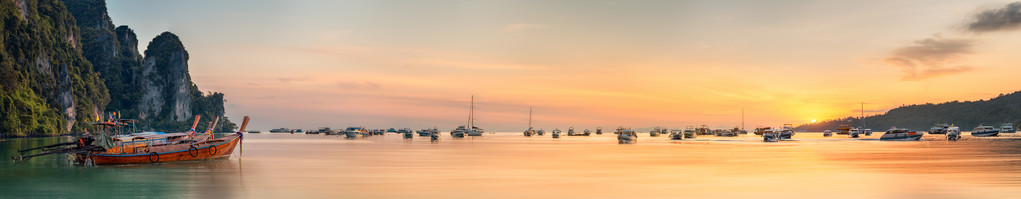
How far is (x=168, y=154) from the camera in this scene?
48062mm

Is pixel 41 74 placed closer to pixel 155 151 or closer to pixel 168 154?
pixel 168 154

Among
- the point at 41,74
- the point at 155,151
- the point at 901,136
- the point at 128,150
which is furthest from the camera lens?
the point at 41,74

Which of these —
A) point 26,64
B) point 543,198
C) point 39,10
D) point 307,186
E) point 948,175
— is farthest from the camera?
point 39,10

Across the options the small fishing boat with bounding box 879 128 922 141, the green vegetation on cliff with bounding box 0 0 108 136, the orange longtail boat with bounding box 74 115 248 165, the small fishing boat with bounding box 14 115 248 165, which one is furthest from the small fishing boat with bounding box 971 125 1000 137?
the green vegetation on cliff with bounding box 0 0 108 136

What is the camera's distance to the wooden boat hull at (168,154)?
150 ft

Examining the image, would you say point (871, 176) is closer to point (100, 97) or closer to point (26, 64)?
point (26, 64)

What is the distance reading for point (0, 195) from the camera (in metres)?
28.5

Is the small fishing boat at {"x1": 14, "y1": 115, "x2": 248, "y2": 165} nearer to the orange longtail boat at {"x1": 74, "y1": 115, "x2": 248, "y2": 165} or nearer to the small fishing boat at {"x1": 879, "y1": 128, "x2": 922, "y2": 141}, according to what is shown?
the orange longtail boat at {"x1": 74, "y1": 115, "x2": 248, "y2": 165}

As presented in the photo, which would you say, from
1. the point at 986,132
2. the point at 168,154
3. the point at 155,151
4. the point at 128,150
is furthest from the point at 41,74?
the point at 986,132

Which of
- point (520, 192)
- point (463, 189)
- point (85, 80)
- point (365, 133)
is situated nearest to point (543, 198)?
point (520, 192)

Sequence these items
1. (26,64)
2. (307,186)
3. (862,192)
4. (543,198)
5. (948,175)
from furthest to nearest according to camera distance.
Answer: (26,64) < (948,175) < (307,186) < (862,192) < (543,198)

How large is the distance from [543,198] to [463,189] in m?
5.23

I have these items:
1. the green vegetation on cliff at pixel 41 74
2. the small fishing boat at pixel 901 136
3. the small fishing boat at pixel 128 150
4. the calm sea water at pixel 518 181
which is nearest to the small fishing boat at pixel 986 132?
the small fishing boat at pixel 901 136

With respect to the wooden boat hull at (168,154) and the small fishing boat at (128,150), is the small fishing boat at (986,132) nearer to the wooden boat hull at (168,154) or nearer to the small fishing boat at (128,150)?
the wooden boat hull at (168,154)
